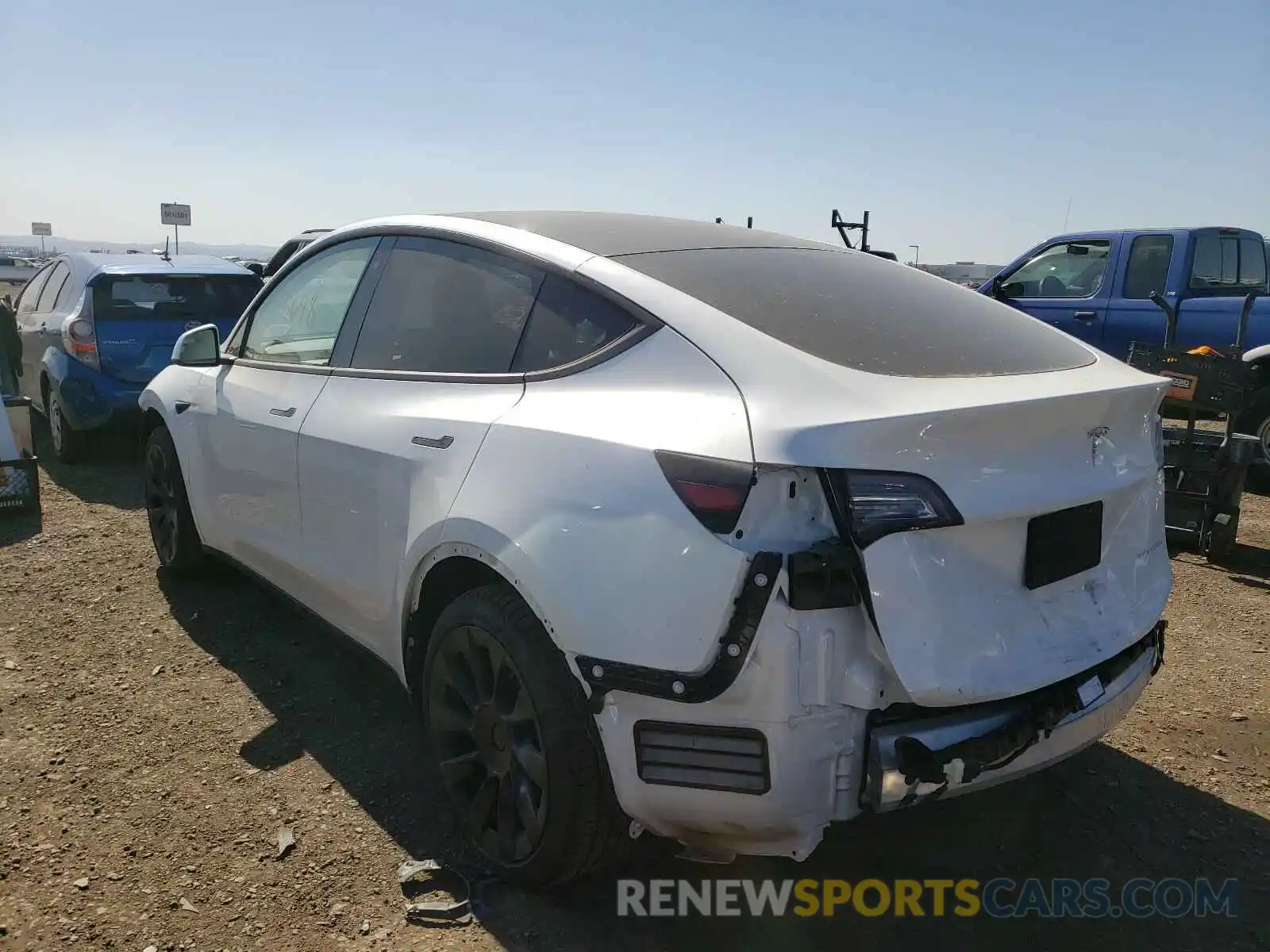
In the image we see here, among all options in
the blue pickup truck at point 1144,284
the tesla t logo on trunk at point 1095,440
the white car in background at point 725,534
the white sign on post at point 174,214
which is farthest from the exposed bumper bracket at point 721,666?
the white sign on post at point 174,214

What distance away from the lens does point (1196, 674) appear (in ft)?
13.0

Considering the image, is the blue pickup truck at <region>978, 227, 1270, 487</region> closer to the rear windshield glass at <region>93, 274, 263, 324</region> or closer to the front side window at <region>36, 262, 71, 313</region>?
the rear windshield glass at <region>93, 274, 263, 324</region>

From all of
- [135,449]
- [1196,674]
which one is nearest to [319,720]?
[1196,674]

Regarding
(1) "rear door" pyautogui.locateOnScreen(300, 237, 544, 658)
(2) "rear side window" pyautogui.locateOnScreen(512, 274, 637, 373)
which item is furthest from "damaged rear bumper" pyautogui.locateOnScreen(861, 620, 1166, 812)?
(1) "rear door" pyautogui.locateOnScreen(300, 237, 544, 658)

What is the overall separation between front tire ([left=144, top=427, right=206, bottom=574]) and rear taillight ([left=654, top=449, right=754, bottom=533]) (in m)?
3.23

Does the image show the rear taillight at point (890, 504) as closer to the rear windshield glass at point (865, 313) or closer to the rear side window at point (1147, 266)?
the rear windshield glass at point (865, 313)

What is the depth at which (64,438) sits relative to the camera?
25.2 feet

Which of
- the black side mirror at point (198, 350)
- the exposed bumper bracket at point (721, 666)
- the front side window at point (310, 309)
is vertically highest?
the front side window at point (310, 309)

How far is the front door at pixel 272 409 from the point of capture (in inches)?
138

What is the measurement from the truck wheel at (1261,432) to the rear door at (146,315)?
25.6 ft

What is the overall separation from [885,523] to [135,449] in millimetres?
7705

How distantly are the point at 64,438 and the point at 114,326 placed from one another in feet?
3.22

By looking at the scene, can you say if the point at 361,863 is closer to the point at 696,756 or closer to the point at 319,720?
the point at 319,720

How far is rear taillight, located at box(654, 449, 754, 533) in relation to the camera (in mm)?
1980
